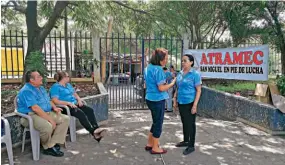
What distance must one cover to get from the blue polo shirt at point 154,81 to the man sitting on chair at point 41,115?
128cm

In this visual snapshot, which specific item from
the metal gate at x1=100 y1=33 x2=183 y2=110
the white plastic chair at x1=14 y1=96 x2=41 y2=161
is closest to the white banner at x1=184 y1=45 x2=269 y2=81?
the metal gate at x1=100 y1=33 x2=183 y2=110

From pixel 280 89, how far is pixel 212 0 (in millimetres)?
4345

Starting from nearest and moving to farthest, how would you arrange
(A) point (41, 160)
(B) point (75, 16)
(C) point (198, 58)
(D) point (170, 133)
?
(A) point (41, 160) < (D) point (170, 133) < (B) point (75, 16) < (C) point (198, 58)

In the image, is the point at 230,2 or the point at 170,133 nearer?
the point at 170,133

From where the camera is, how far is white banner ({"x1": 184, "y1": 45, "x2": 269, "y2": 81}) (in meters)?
6.39

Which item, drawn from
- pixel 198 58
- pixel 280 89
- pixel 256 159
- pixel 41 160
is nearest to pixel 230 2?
pixel 198 58

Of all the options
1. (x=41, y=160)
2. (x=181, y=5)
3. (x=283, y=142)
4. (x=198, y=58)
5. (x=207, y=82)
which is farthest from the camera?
(x=207, y=82)

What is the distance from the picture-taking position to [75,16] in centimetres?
691

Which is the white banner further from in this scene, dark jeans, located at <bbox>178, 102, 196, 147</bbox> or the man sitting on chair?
the man sitting on chair

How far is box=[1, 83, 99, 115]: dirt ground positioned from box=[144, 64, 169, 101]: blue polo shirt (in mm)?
2807

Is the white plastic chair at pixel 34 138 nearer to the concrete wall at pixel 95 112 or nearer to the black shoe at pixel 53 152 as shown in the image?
the black shoe at pixel 53 152

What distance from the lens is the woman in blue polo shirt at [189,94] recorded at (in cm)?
410

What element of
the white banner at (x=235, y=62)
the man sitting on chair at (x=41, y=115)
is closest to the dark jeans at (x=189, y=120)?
the man sitting on chair at (x=41, y=115)

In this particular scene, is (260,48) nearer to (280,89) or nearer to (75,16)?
(280,89)
